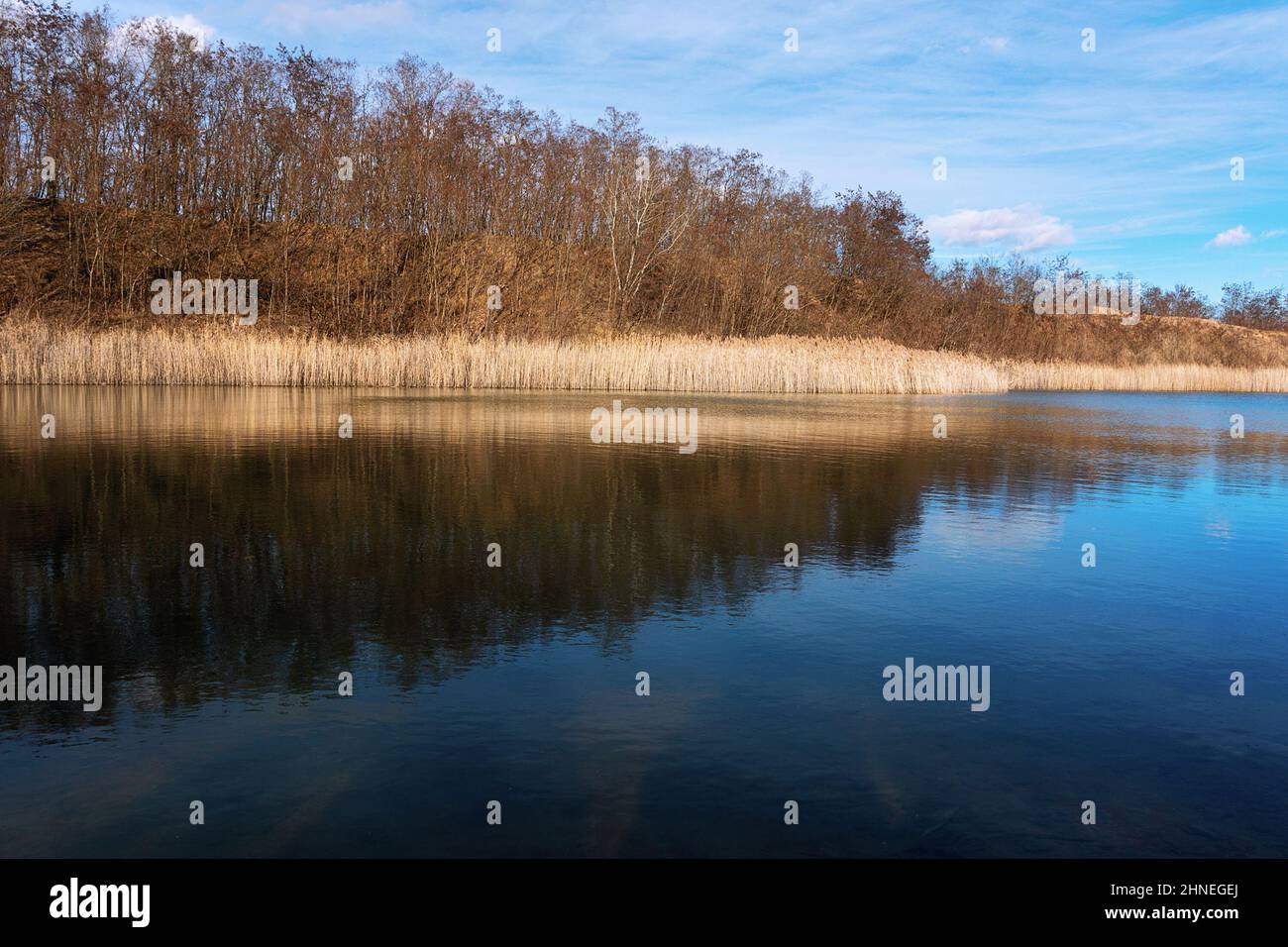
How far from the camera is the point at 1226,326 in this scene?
224ft

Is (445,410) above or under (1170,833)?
above

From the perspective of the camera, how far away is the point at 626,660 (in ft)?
16.3

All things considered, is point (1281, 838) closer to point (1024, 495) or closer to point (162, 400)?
point (1024, 495)

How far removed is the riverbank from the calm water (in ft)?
49.3

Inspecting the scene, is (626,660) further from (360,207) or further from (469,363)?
(360,207)

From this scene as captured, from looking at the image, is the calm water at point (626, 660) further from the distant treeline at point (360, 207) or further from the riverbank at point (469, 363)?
the distant treeline at point (360, 207)

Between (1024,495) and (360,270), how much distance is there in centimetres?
3645

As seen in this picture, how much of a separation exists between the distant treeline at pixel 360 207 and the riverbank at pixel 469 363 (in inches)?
412

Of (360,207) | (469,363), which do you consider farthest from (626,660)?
(360,207)

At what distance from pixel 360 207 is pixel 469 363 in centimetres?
1958

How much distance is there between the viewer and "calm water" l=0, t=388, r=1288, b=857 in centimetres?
333

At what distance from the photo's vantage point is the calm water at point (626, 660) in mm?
3332

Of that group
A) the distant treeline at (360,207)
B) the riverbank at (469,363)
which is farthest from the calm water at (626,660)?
the distant treeline at (360,207)
